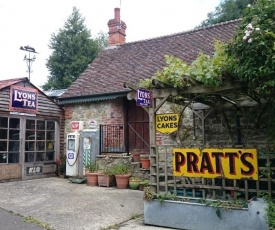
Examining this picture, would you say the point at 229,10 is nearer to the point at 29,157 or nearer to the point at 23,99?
the point at 23,99

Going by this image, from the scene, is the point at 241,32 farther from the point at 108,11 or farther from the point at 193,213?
the point at 108,11

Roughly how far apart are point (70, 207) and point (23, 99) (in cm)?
508

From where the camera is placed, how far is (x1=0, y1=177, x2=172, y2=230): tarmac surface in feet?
17.4

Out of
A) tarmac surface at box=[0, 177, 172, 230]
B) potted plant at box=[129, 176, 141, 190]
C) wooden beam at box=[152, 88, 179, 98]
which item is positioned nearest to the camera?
tarmac surface at box=[0, 177, 172, 230]

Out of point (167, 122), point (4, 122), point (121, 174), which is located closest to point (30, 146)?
point (4, 122)

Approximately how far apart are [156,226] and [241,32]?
3.63 m

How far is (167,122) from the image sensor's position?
18.6 feet

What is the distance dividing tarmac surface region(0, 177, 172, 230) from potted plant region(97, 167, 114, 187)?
0.78 ft

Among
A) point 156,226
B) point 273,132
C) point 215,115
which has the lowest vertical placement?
point 156,226

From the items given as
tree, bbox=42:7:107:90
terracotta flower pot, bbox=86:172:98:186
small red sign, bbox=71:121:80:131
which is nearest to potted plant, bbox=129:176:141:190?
terracotta flower pot, bbox=86:172:98:186

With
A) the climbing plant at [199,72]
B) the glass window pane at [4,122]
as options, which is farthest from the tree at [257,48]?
the glass window pane at [4,122]

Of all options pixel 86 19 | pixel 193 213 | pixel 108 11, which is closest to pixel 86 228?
pixel 193 213

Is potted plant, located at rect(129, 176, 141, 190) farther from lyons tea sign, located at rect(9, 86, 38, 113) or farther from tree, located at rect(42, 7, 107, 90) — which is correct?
tree, located at rect(42, 7, 107, 90)

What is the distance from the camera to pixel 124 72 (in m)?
11.6
